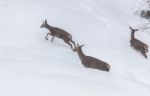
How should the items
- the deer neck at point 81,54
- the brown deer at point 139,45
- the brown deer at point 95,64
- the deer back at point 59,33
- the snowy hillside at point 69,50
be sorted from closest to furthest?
the snowy hillside at point 69,50
the brown deer at point 95,64
the deer neck at point 81,54
the deer back at point 59,33
the brown deer at point 139,45

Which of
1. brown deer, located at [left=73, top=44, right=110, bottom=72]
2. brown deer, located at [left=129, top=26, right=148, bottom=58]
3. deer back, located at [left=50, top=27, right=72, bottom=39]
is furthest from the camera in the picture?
brown deer, located at [left=129, top=26, right=148, bottom=58]

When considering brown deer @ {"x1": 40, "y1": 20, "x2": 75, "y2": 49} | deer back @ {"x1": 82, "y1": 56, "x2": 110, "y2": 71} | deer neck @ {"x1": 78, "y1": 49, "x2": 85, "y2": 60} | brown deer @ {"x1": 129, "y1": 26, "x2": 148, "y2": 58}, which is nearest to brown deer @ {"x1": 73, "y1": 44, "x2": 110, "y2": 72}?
deer back @ {"x1": 82, "y1": 56, "x2": 110, "y2": 71}

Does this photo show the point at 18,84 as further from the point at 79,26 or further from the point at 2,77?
the point at 79,26

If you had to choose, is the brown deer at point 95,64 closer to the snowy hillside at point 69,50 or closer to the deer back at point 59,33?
the snowy hillside at point 69,50

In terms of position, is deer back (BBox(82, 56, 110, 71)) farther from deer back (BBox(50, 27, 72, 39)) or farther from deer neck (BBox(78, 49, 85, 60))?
deer back (BBox(50, 27, 72, 39))

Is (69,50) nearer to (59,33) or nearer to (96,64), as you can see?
(59,33)

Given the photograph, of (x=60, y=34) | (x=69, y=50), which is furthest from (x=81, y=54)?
(x=60, y=34)

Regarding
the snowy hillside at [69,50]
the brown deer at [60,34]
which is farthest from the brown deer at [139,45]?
the brown deer at [60,34]

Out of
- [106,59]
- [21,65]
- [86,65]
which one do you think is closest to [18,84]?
[21,65]
